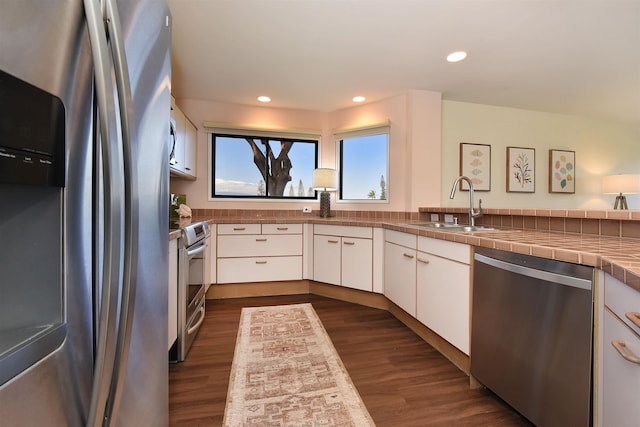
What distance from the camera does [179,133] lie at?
8.44 ft

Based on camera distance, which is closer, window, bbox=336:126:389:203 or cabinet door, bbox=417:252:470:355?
cabinet door, bbox=417:252:470:355

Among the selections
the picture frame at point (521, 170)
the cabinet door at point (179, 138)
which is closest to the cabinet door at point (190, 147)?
the cabinet door at point (179, 138)

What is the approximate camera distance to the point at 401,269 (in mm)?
2314

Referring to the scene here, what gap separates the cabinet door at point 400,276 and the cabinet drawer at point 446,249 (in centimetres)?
16

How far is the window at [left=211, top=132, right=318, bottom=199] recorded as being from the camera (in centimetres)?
343

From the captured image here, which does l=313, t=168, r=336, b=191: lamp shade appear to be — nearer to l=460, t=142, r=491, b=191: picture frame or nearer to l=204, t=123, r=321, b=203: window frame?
l=204, t=123, r=321, b=203: window frame

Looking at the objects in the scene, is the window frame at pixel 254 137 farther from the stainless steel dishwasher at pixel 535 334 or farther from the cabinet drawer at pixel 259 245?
the stainless steel dishwasher at pixel 535 334

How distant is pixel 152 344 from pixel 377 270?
7.16ft

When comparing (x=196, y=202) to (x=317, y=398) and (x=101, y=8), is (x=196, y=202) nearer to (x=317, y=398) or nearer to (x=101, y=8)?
(x=317, y=398)

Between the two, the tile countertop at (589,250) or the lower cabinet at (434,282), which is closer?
the tile countertop at (589,250)

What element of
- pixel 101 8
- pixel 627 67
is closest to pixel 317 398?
pixel 101 8

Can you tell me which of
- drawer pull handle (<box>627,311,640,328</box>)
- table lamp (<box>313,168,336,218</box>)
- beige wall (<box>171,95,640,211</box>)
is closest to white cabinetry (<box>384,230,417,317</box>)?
beige wall (<box>171,95,640,211</box>)

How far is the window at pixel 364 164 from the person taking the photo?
3283 mm

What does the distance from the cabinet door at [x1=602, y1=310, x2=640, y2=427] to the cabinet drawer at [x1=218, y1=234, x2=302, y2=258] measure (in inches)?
98.7
